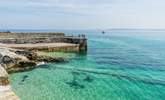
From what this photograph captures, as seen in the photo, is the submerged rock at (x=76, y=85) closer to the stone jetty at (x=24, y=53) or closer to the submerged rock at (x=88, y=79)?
the submerged rock at (x=88, y=79)

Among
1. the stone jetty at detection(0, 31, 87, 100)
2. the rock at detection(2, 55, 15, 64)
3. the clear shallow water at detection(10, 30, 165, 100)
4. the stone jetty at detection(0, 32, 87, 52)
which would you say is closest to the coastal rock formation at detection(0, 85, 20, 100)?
the stone jetty at detection(0, 31, 87, 100)

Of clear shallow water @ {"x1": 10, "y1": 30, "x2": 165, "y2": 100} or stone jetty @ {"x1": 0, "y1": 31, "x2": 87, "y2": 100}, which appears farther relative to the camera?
clear shallow water @ {"x1": 10, "y1": 30, "x2": 165, "y2": 100}

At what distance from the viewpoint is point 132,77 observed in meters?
26.2

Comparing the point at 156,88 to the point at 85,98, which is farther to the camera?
the point at 156,88

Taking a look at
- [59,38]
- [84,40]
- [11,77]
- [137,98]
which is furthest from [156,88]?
[59,38]

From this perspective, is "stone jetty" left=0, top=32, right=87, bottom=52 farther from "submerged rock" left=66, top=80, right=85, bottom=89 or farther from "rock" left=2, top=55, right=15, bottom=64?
"submerged rock" left=66, top=80, right=85, bottom=89

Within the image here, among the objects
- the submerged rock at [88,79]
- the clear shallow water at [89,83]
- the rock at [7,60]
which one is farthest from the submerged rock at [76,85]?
the rock at [7,60]

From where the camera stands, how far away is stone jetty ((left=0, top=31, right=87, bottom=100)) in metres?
16.6

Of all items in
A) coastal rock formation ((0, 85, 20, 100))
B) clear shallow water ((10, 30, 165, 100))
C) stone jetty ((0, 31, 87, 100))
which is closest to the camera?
coastal rock formation ((0, 85, 20, 100))

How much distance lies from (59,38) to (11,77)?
27980 mm

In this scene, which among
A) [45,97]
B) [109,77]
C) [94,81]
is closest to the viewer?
[45,97]

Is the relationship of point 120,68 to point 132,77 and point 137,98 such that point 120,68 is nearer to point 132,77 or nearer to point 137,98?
A: point 132,77

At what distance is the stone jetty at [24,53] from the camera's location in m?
16.6

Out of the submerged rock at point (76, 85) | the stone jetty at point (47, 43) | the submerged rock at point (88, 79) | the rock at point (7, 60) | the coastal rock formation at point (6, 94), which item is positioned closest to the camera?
the coastal rock formation at point (6, 94)
